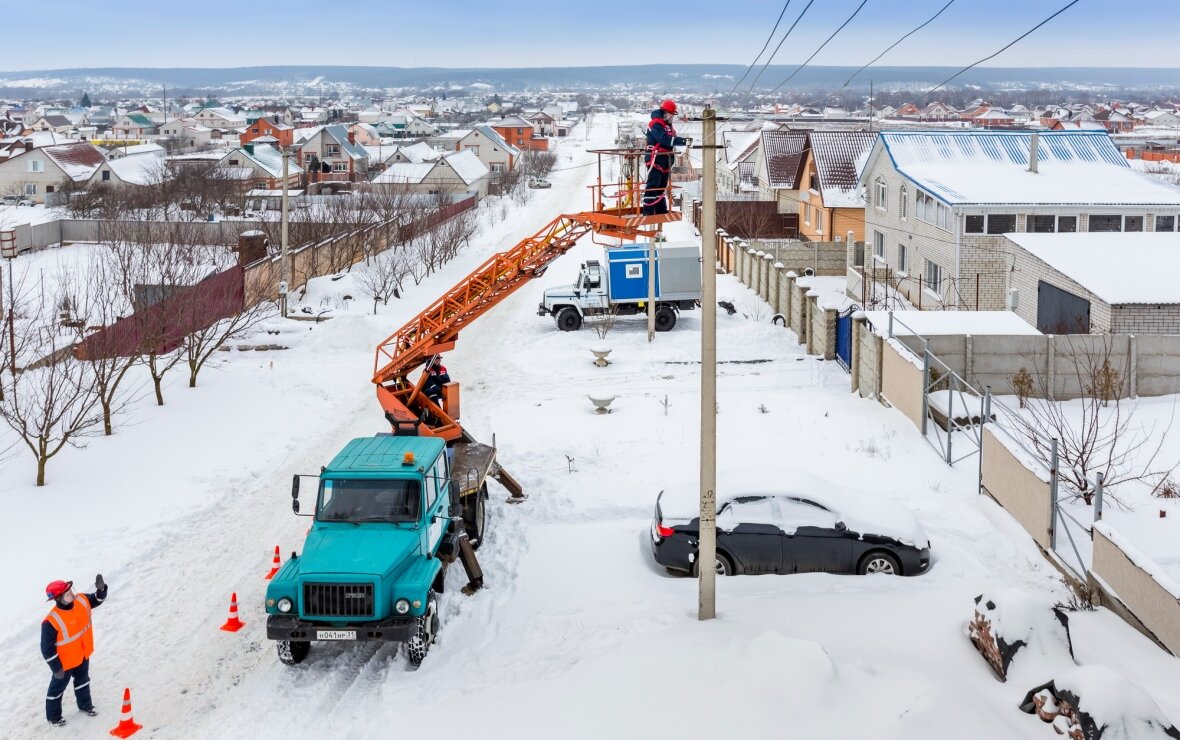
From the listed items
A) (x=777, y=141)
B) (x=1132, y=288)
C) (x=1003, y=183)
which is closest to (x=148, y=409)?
(x=1132, y=288)

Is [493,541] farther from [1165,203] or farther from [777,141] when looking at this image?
[777,141]

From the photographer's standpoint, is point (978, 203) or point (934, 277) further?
point (934, 277)

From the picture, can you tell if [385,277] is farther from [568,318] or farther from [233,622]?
[233,622]

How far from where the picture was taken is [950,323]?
76.5 feet

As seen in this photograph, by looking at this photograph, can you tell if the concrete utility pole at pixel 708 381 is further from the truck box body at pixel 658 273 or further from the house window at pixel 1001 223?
the house window at pixel 1001 223

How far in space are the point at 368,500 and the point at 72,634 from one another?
11.3 feet

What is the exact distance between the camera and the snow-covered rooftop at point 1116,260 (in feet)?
74.2

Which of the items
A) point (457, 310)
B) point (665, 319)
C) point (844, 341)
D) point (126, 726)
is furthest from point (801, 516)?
point (665, 319)

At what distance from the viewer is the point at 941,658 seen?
10883 millimetres

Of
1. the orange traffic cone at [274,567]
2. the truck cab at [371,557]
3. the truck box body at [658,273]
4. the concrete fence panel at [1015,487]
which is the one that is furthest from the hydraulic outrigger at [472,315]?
the truck box body at [658,273]

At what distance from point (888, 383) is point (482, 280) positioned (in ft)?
28.5

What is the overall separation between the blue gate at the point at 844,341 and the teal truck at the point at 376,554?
13479mm

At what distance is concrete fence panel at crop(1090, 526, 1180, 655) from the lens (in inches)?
422

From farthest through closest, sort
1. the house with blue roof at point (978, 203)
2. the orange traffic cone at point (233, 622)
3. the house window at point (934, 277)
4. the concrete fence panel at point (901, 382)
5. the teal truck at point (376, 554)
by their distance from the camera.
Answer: the house window at point (934, 277) → the house with blue roof at point (978, 203) → the concrete fence panel at point (901, 382) → the orange traffic cone at point (233, 622) → the teal truck at point (376, 554)
